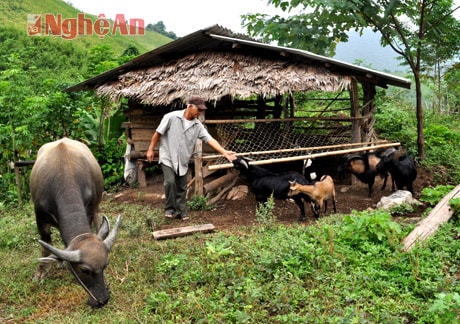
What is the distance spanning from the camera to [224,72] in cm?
830

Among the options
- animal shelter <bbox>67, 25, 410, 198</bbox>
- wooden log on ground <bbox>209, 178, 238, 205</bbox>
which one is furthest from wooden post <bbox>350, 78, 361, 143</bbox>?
wooden log on ground <bbox>209, 178, 238, 205</bbox>

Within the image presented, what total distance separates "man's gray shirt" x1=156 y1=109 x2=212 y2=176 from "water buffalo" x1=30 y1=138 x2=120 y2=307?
1.21 metres

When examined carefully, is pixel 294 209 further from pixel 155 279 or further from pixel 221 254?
pixel 155 279

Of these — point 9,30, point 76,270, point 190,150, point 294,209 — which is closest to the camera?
point 76,270

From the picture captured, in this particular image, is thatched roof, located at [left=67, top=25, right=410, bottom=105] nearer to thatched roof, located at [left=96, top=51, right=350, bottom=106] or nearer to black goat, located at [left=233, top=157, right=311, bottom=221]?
thatched roof, located at [left=96, top=51, right=350, bottom=106]

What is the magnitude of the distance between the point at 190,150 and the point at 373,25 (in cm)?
605

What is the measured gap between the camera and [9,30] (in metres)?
25.9

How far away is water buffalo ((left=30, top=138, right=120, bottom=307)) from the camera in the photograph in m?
3.48

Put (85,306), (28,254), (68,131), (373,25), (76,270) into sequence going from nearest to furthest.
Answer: (76,270)
(85,306)
(28,254)
(373,25)
(68,131)

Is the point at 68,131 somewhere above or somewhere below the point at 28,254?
above

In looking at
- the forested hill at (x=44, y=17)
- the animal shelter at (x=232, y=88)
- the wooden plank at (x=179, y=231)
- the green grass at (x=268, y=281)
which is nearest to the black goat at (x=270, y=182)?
the animal shelter at (x=232, y=88)

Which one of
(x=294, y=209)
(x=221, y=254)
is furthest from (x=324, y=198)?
(x=221, y=254)

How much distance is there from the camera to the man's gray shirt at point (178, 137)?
605 cm

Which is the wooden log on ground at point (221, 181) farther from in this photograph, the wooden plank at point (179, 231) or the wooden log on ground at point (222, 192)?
the wooden plank at point (179, 231)
